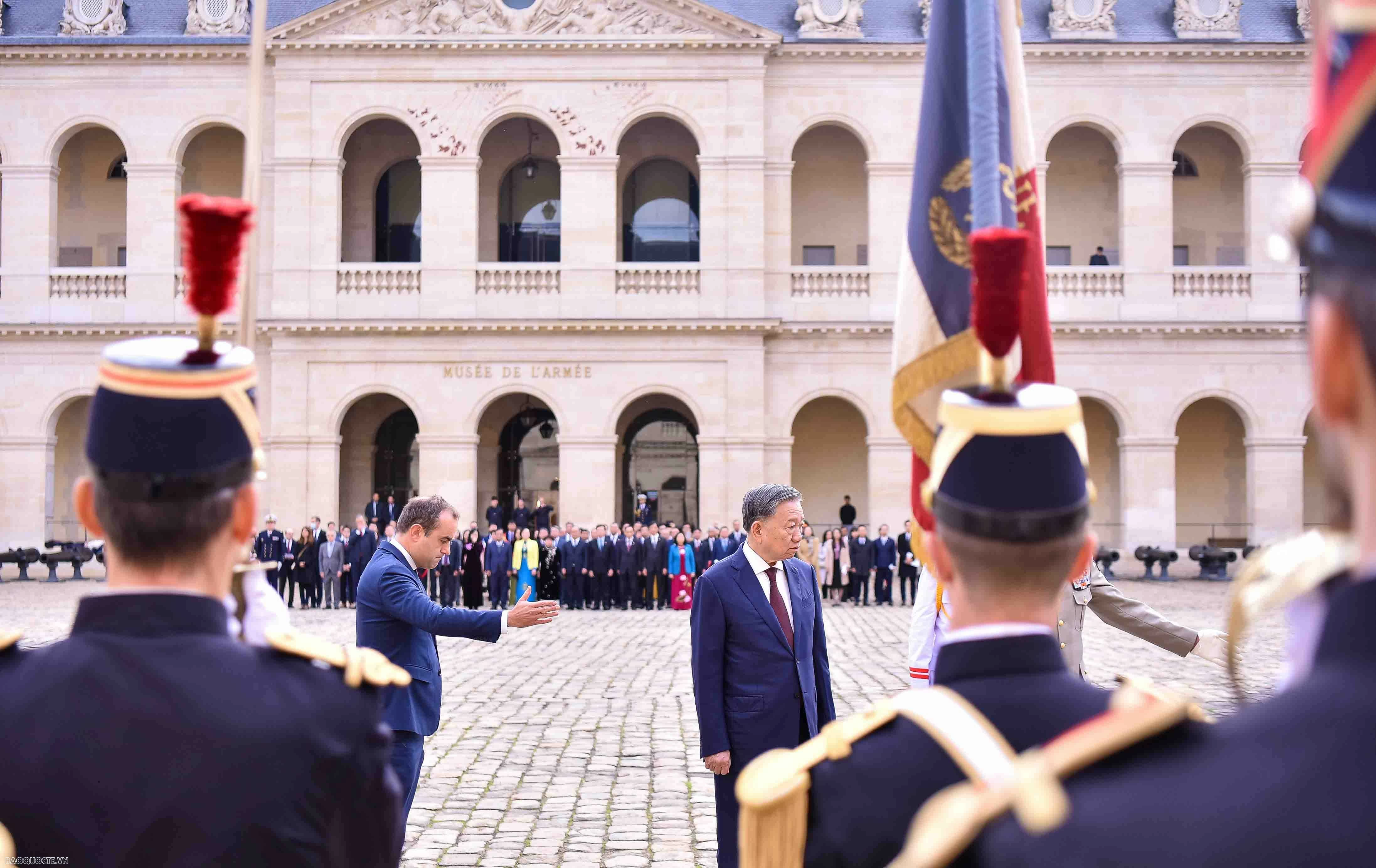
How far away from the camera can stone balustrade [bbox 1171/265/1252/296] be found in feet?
96.8

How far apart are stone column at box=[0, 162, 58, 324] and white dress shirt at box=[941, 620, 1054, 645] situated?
104 ft

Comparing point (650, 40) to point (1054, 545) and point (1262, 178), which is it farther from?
point (1054, 545)

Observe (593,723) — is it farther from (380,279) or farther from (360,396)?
(380,279)

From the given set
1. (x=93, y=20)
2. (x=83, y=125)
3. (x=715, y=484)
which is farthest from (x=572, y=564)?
(x=93, y=20)

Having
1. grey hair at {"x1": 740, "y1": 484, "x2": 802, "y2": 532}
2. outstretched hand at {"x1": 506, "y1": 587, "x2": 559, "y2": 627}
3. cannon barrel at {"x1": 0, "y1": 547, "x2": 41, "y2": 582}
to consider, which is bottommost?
cannon barrel at {"x1": 0, "y1": 547, "x2": 41, "y2": 582}

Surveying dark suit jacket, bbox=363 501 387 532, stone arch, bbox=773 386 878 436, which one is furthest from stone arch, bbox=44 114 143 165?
stone arch, bbox=773 386 878 436

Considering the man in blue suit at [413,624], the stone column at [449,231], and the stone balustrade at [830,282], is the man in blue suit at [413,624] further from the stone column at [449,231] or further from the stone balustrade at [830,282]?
the stone balustrade at [830,282]

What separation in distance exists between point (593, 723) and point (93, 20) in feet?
87.4

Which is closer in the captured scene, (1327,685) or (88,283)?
(1327,685)

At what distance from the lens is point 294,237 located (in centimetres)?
2902

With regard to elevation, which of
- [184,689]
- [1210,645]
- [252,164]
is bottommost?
[1210,645]

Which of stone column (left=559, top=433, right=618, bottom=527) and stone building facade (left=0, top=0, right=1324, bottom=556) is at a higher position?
stone building facade (left=0, top=0, right=1324, bottom=556)

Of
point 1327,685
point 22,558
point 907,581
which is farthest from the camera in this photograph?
point 22,558

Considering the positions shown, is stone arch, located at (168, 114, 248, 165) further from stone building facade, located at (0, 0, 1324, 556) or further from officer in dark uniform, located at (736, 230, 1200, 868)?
officer in dark uniform, located at (736, 230, 1200, 868)
